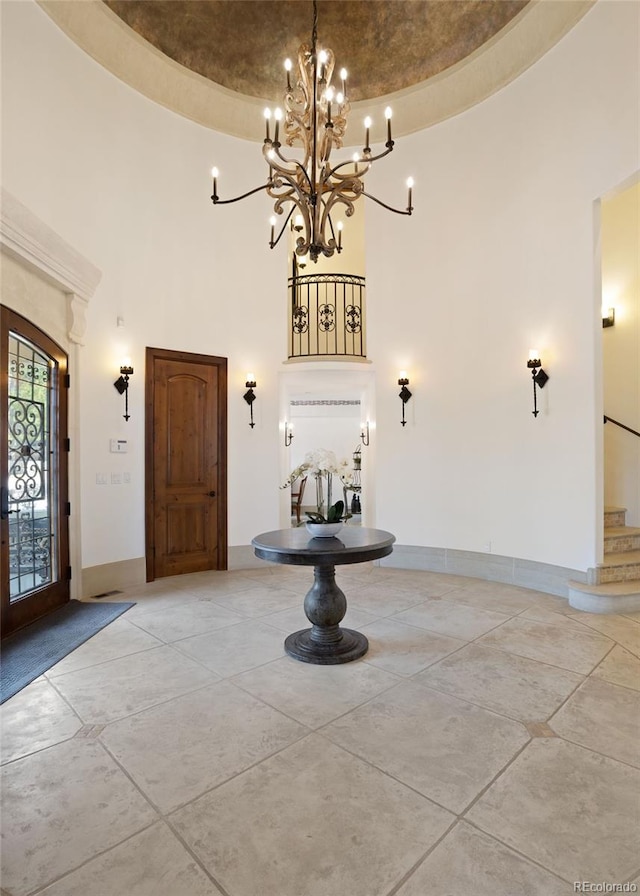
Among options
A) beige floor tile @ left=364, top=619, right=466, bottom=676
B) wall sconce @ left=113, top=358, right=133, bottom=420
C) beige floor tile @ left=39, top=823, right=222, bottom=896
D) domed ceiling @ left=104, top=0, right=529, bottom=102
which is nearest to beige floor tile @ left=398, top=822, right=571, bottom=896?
beige floor tile @ left=39, top=823, right=222, bottom=896

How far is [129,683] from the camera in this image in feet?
10.1

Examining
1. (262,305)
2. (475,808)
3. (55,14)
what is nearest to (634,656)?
(475,808)

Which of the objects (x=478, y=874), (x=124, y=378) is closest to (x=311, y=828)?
(x=478, y=874)

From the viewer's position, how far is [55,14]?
457 centimetres

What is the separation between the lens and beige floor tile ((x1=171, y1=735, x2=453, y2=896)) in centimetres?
163

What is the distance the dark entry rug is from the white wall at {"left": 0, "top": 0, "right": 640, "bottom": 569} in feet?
2.46

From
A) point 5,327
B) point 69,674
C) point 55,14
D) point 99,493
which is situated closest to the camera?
point 69,674

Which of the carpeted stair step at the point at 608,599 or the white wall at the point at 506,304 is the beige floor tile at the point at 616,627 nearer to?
the carpeted stair step at the point at 608,599

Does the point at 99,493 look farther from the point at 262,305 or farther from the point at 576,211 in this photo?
Result: the point at 576,211

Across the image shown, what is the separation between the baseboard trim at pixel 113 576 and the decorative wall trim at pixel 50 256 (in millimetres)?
2371

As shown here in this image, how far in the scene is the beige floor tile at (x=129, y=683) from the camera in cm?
277

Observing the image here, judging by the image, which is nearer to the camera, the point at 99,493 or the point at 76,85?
the point at 76,85

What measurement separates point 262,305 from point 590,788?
581cm

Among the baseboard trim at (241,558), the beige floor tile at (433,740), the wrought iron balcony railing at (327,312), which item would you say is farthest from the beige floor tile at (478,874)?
the wrought iron balcony railing at (327,312)
